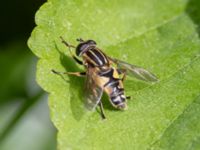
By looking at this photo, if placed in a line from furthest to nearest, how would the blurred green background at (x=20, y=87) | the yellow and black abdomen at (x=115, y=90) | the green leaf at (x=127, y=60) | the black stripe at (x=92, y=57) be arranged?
the blurred green background at (x=20, y=87) → the black stripe at (x=92, y=57) → the yellow and black abdomen at (x=115, y=90) → the green leaf at (x=127, y=60)

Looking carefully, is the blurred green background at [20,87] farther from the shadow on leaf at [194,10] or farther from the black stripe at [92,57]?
the shadow on leaf at [194,10]

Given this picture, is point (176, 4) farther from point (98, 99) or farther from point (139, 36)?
point (98, 99)

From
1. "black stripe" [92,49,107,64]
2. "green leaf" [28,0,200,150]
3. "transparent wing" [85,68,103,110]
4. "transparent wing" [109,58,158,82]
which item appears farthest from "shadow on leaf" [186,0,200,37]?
"transparent wing" [85,68,103,110]

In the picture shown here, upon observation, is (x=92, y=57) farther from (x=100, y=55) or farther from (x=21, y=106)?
(x=21, y=106)

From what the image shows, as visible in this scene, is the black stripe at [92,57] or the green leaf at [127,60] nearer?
the green leaf at [127,60]

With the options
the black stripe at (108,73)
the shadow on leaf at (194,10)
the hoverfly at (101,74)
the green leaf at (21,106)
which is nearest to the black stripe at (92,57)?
the hoverfly at (101,74)

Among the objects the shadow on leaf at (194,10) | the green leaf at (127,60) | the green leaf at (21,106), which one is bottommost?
the green leaf at (21,106)

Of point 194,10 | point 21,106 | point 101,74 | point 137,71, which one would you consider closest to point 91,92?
point 101,74

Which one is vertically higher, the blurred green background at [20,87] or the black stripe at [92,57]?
the black stripe at [92,57]
